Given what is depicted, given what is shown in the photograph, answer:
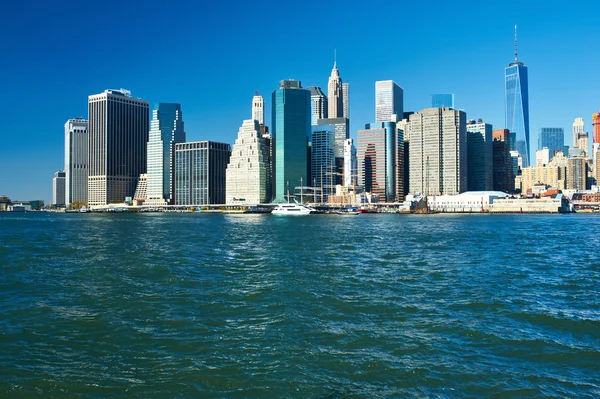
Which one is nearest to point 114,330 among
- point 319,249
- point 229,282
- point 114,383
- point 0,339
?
point 0,339

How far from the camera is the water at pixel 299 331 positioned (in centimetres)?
1505

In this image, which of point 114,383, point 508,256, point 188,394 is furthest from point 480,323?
point 508,256

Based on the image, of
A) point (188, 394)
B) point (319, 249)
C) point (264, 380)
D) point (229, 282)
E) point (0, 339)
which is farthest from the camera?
point (319, 249)

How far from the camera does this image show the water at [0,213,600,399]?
1505 centimetres

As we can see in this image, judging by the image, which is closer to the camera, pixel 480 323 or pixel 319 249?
pixel 480 323

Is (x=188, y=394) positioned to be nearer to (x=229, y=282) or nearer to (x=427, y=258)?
(x=229, y=282)

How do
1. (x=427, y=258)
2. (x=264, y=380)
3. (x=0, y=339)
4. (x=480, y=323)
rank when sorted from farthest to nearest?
1. (x=427, y=258)
2. (x=480, y=323)
3. (x=0, y=339)
4. (x=264, y=380)

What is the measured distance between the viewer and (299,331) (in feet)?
68.3

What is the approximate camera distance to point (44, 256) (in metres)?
48.8

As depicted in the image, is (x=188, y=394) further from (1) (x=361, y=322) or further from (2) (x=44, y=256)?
(2) (x=44, y=256)

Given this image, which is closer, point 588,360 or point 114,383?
point 114,383

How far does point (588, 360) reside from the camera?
56.4 feet

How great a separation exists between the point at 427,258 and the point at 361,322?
84.8ft

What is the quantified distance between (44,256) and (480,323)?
137ft
